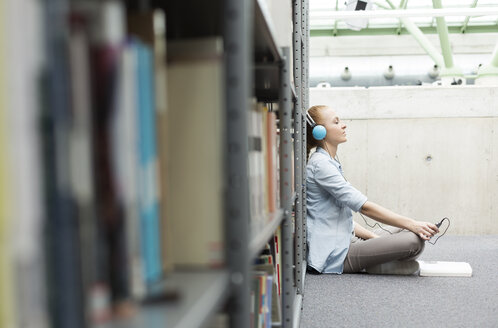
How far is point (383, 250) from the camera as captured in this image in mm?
2941

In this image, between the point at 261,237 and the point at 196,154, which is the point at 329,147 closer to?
the point at 261,237

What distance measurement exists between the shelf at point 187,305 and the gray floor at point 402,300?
5.47ft

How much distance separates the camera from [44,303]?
1.06 feet

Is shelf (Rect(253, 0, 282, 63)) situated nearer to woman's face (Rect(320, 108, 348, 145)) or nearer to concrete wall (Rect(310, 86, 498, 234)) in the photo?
woman's face (Rect(320, 108, 348, 145))

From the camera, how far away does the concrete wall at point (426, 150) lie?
4.79 m

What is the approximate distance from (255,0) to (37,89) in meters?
0.61

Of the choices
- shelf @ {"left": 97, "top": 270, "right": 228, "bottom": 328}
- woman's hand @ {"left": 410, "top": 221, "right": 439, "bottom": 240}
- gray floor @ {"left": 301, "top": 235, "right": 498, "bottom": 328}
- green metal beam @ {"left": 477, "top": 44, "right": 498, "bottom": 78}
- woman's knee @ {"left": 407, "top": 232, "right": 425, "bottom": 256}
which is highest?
green metal beam @ {"left": 477, "top": 44, "right": 498, "bottom": 78}

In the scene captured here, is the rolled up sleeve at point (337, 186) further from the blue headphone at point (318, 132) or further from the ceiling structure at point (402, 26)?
the ceiling structure at point (402, 26)

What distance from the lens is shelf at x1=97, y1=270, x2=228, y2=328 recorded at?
0.43m

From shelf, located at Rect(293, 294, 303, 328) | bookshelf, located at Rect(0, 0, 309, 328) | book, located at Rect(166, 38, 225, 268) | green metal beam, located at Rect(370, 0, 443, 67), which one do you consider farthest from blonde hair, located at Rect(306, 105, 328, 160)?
green metal beam, located at Rect(370, 0, 443, 67)

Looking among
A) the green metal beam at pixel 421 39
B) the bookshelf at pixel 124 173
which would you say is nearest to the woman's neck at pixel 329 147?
the bookshelf at pixel 124 173

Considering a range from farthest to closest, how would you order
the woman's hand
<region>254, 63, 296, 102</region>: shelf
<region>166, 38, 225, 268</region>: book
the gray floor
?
1. the woman's hand
2. the gray floor
3. <region>254, 63, 296, 102</region>: shelf
4. <region>166, 38, 225, 268</region>: book

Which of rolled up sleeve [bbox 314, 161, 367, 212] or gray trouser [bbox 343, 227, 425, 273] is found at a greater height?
rolled up sleeve [bbox 314, 161, 367, 212]

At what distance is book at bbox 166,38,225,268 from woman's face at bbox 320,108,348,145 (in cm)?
250
